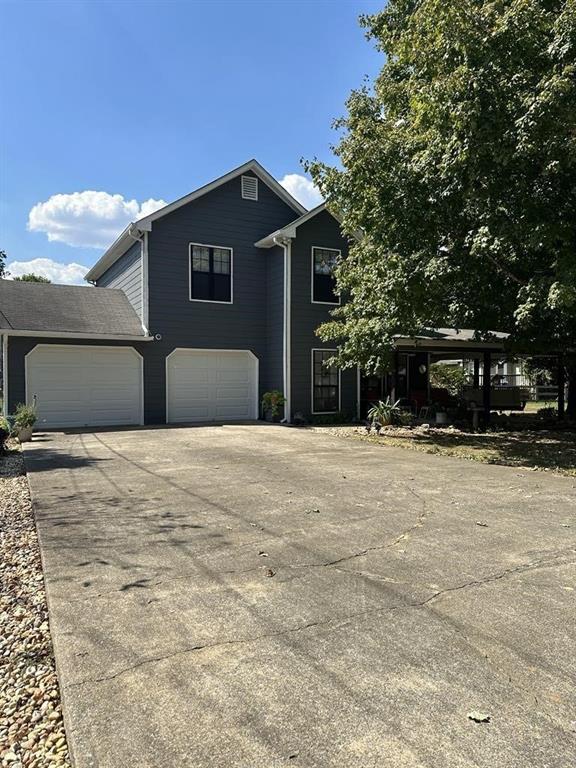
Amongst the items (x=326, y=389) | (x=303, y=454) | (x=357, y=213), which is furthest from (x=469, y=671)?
(x=326, y=389)

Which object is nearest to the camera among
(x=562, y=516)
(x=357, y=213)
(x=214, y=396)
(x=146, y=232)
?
(x=562, y=516)

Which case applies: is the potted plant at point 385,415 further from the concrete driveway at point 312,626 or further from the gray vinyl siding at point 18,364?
the gray vinyl siding at point 18,364

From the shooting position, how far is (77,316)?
581 inches

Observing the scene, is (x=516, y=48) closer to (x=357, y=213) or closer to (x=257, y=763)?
(x=357, y=213)

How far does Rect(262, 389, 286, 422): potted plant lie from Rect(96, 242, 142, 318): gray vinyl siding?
4.56m

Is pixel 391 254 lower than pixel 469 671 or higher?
higher

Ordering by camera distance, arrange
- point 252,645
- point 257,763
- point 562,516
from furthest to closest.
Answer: point 562,516 → point 252,645 → point 257,763

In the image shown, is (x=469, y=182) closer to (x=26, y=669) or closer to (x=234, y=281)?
(x=234, y=281)

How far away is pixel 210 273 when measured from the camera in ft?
51.6

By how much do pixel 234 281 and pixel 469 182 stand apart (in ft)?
28.9

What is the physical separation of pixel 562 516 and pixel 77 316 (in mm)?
13379

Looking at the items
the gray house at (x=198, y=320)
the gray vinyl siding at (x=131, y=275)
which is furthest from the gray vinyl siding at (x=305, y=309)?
the gray vinyl siding at (x=131, y=275)

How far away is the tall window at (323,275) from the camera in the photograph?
52.2 feet

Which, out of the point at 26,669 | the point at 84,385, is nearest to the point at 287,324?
the point at 84,385
